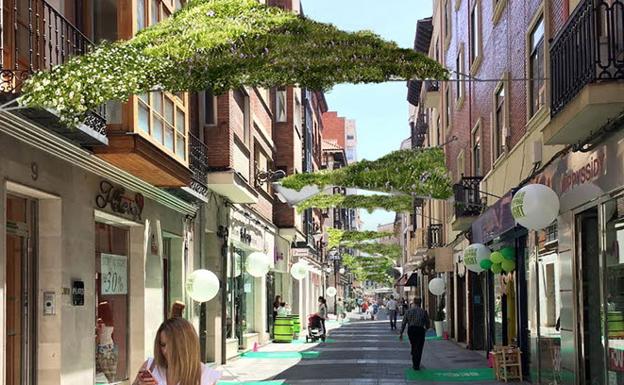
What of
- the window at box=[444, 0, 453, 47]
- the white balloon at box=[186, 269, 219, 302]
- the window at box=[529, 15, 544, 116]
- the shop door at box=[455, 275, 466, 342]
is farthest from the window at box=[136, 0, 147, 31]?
the window at box=[444, 0, 453, 47]

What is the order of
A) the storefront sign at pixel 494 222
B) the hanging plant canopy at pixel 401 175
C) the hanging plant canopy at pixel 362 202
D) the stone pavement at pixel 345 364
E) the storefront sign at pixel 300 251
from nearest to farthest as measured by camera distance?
the storefront sign at pixel 494 222 < the stone pavement at pixel 345 364 < the hanging plant canopy at pixel 401 175 < the hanging plant canopy at pixel 362 202 < the storefront sign at pixel 300 251

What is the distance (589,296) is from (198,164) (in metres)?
9.14

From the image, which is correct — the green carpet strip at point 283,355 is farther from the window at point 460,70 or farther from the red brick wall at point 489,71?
the window at point 460,70

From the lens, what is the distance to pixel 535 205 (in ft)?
37.8

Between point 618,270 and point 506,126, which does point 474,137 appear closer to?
point 506,126

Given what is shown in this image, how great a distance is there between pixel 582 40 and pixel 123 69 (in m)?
5.07

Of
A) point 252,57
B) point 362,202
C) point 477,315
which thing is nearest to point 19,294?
point 252,57

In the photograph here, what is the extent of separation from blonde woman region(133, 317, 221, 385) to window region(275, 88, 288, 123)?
2880 cm

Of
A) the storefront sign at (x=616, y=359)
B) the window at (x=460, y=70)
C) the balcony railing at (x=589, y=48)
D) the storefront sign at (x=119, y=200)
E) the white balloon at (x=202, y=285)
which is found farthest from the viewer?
the window at (x=460, y=70)

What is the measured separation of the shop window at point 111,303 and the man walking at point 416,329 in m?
7.45

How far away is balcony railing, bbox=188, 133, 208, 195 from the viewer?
57.0 feet

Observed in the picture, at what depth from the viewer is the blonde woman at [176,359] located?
423 centimetres

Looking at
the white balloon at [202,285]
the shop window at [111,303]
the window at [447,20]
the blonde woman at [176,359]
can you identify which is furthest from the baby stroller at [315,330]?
the blonde woman at [176,359]

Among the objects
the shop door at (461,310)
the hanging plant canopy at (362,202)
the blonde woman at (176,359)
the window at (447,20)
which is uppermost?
the window at (447,20)
